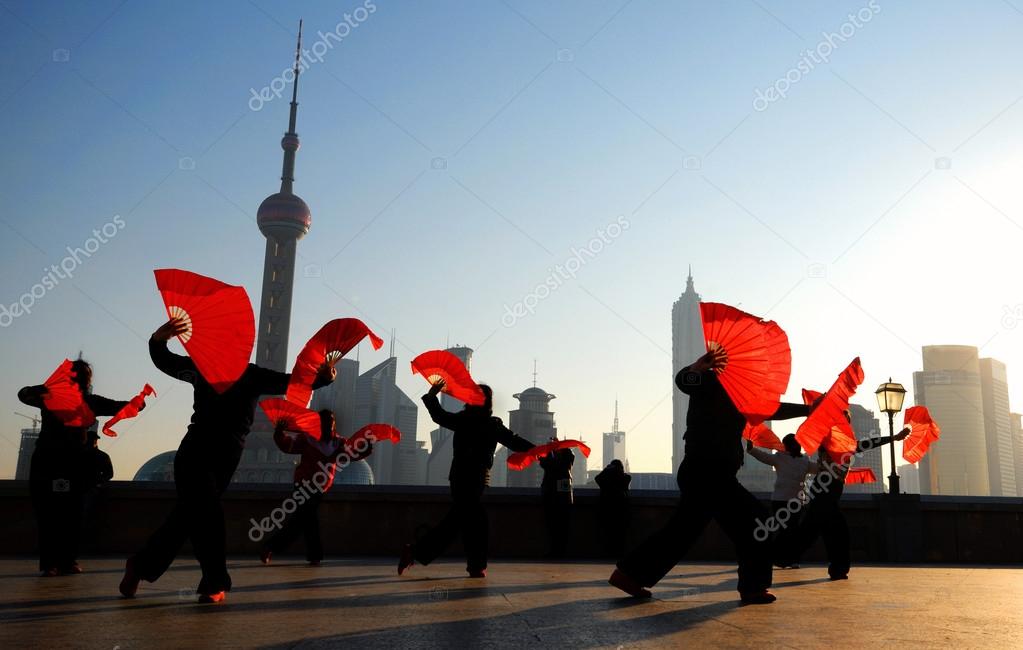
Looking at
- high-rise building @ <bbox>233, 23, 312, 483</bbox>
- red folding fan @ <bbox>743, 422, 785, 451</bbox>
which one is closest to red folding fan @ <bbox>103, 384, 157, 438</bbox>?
red folding fan @ <bbox>743, 422, 785, 451</bbox>

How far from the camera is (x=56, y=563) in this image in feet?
26.1

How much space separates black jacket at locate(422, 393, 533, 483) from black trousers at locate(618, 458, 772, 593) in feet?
7.52

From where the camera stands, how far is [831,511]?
9664 millimetres

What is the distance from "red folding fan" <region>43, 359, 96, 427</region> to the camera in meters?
7.83

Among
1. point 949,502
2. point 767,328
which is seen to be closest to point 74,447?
point 767,328

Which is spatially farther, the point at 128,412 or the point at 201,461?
the point at 128,412

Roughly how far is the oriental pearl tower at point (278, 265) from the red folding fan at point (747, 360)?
155m

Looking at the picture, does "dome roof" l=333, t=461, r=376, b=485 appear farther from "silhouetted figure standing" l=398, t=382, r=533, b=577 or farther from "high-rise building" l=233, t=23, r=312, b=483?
"silhouetted figure standing" l=398, t=382, r=533, b=577

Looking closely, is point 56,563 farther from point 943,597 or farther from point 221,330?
point 943,597

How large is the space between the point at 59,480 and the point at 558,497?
282 inches

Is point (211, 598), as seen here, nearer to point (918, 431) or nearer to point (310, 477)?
point (310, 477)

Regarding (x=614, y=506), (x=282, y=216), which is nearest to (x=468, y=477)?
(x=614, y=506)

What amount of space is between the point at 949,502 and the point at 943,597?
28.5 feet

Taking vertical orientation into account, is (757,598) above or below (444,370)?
below
